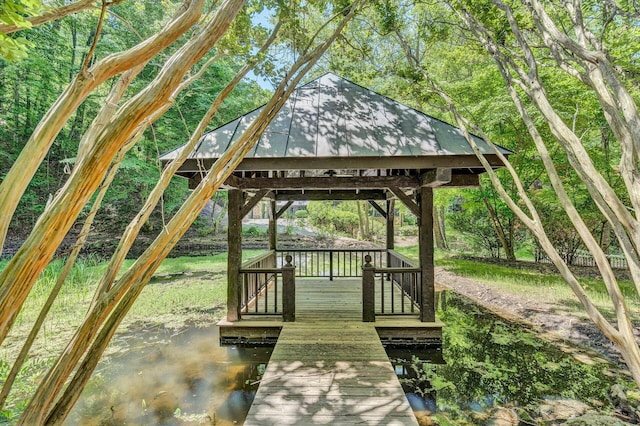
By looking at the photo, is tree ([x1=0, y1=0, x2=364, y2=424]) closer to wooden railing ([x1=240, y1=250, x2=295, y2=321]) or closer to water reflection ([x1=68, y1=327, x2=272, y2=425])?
water reflection ([x1=68, y1=327, x2=272, y2=425])

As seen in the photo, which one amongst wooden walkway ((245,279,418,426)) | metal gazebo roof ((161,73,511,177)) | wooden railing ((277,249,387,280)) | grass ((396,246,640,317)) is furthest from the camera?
wooden railing ((277,249,387,280))

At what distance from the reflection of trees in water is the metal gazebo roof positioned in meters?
2.84

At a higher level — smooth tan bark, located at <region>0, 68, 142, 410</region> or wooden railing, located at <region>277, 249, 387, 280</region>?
smooth tan bark, located at <region>0, 68, 142, 410</region>

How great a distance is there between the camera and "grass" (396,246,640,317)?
6499 mm

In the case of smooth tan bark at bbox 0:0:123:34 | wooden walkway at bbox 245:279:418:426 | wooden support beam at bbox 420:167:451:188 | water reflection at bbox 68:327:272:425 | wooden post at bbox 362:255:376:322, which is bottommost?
water reflection at bbox 68:327:272:425

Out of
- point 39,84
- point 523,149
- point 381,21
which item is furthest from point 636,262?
point 39,84

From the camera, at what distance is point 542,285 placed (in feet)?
26.3

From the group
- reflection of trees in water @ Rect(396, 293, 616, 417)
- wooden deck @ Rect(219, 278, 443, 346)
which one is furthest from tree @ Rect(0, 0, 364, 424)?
wooden deck @ Rect(219, 278, 443, 346)

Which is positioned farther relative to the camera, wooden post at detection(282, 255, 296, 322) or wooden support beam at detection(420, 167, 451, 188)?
wooden post at detection(282, 255, 296, 322)

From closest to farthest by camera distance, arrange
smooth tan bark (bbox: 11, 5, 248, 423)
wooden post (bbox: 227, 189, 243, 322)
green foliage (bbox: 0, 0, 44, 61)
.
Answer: smooth tan bark (bbox: 11, 5, 248, 423), green foliage (bbox: 0, 0, 44, 61), wooden post (bbox: 227, 189, 243, 322)

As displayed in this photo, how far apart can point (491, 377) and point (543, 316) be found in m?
3.12

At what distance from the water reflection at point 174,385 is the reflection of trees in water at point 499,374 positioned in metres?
2.18

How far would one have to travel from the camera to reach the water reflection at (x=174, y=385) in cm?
331

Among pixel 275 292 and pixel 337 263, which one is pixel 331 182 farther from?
pixel 337 263
